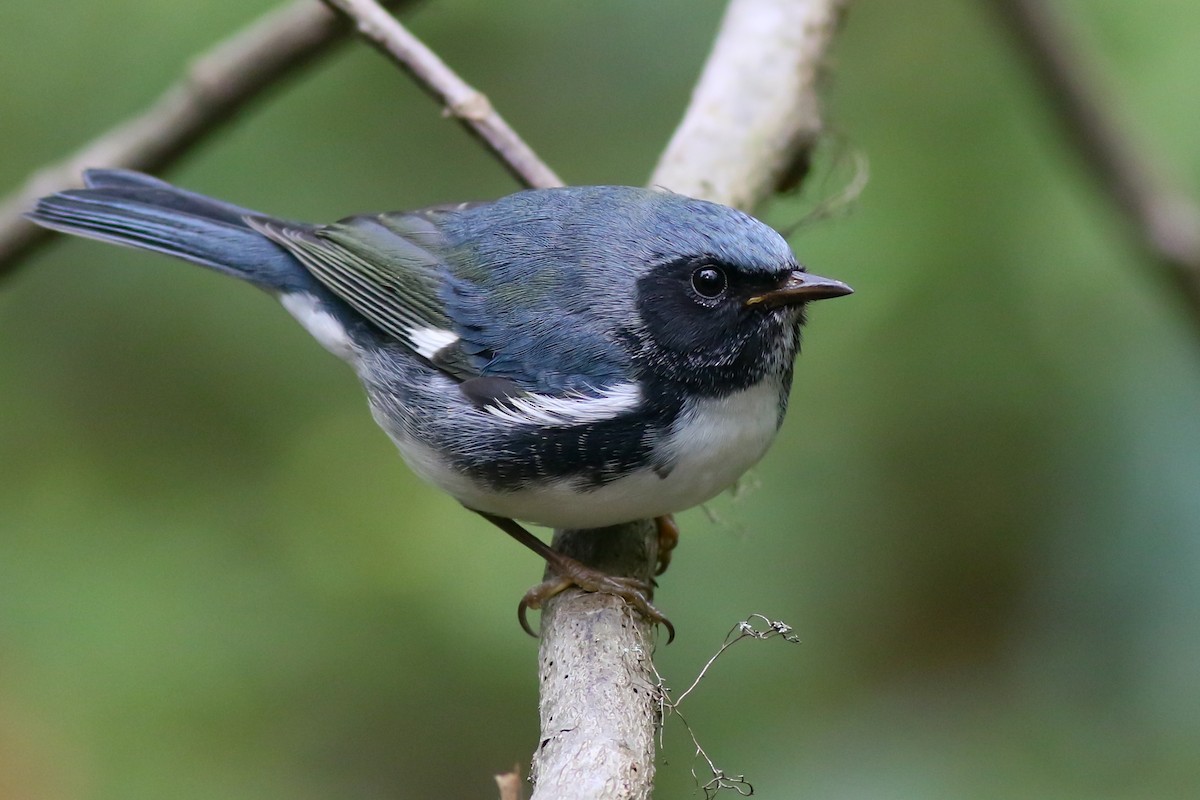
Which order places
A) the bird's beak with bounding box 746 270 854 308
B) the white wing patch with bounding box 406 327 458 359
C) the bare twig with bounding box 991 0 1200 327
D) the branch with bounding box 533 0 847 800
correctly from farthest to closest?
the bare twig with bounding box 991 0 1200 327
the white wing patch with bounding box 406 327 458 359
the bird's beak with bounding box 746 270 854 308
the branch with bounding box 533 0 847 800

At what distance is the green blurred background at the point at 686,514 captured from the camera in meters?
3.83

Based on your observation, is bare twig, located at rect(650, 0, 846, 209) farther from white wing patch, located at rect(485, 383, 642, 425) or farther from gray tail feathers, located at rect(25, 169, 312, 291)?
gray tail feathers, located at rect(25, 169, 312, 291)

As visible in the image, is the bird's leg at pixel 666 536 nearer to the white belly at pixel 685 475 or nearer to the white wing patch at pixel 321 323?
the white belly at pixel 685 475

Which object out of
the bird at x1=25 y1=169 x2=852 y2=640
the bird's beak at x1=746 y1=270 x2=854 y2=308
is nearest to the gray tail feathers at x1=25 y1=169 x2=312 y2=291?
the bird at x1=25 y1=169 x2=852 y2=640

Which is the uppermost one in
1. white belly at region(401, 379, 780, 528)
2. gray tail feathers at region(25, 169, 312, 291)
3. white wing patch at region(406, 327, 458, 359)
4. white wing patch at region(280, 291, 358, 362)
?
gray tail feathers at region(25, 169, 312, 291)

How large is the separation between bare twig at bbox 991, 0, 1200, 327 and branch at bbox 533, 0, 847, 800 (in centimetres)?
63

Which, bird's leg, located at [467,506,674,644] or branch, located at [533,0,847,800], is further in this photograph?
bird's leg, located at [467,506,674,644]

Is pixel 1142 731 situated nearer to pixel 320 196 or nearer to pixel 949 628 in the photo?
pixel 949 628

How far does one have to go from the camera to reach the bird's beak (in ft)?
8.75

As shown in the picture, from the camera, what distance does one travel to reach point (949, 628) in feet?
14.8

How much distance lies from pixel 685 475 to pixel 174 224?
6.10 feet

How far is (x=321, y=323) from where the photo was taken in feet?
11.6

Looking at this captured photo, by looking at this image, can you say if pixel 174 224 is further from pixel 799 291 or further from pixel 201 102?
pixel 799 291

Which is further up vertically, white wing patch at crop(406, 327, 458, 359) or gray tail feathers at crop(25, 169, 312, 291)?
gray tail feathers at crop(25, 169, 312, 291)
